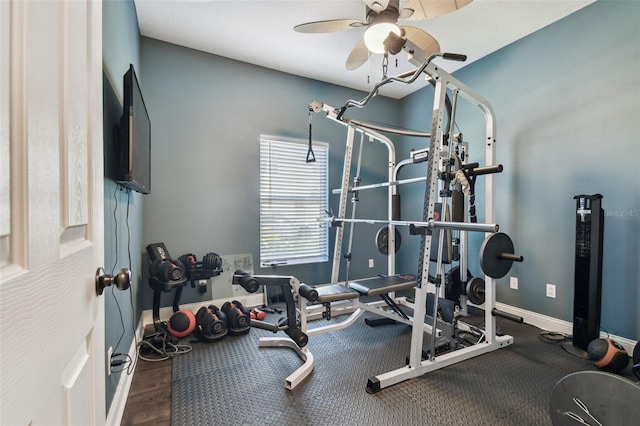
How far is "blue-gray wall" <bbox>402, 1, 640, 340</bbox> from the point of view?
87.4 inches

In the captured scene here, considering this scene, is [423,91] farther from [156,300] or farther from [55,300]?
[55,300]

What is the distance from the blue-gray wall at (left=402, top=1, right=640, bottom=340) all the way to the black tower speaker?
25cm

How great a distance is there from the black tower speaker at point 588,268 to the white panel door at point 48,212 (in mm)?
2950

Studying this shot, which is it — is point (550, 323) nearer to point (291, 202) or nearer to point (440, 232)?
point (440, 232)

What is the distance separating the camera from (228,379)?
190cm

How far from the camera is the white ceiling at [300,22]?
237 cm

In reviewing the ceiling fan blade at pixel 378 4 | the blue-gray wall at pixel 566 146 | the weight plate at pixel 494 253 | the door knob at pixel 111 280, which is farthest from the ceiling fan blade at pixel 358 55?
the door knob at pixel 111 280

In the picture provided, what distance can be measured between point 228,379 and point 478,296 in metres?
2.00

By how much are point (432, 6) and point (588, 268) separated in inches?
85.6

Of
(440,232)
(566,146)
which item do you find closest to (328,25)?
(440,232)

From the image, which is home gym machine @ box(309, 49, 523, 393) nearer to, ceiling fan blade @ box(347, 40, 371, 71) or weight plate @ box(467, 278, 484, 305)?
weight plate @ box(467, 278, 484, 305)

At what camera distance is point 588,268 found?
2.19m

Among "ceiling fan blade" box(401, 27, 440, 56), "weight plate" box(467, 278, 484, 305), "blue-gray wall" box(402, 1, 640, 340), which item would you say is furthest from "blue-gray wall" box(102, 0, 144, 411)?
"blue-gray wall" box(402, 1, 640, 340)

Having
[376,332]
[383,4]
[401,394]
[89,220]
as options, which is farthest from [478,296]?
[89,220]
